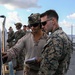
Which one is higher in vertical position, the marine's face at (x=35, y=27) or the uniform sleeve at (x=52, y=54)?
the marine's face at (x=35, y=27)

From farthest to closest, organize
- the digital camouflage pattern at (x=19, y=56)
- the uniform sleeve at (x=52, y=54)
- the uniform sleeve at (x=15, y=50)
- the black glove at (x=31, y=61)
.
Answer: the digital camouflage pattern at (x=19, y=56) → the uniform sleeve at (x=15, y=50) → the black glove at (x=31, y=61) → the uniform sleeve at (x=52, y=54)

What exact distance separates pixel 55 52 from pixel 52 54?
5 cm

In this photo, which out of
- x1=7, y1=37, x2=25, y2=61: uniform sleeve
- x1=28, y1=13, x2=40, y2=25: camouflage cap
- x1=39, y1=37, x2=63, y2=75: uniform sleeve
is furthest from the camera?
x1=28, y1=13, x2=40, y2=25: camouflage cap

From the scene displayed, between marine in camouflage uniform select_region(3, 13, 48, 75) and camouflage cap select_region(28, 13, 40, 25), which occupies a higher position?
camouflage cap select_region(28, 13, 40, 25)

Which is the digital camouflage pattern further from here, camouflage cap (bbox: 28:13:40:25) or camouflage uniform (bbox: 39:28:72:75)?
camouflage uniform (bbox: 39:28:72:75)

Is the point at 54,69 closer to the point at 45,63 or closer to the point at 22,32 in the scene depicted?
the point at 45,63

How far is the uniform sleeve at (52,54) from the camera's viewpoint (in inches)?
174

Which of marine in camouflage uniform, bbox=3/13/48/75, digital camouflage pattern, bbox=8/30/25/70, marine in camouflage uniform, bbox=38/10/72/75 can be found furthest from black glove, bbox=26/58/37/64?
digital camouflage pattern, bbox=8/30/25/70

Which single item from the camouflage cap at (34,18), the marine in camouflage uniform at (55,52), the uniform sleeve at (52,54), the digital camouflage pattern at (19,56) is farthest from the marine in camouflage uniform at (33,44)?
the digital camouflage pattern at (19,56)

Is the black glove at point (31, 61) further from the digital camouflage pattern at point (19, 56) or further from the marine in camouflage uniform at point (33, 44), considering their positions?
the digital camouflage pattern at point (19, 56)

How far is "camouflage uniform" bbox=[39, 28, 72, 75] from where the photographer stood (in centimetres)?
442

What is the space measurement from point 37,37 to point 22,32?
21.0 ft

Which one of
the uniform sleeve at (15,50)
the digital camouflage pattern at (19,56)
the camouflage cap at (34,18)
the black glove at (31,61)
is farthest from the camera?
the digital camouflage pattern at (19,56)

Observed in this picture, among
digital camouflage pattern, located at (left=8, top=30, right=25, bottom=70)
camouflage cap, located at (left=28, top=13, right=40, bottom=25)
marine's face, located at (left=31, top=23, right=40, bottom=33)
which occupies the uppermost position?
camouflage cap, located at (left=28, top=13, right=40, bottom=25)
